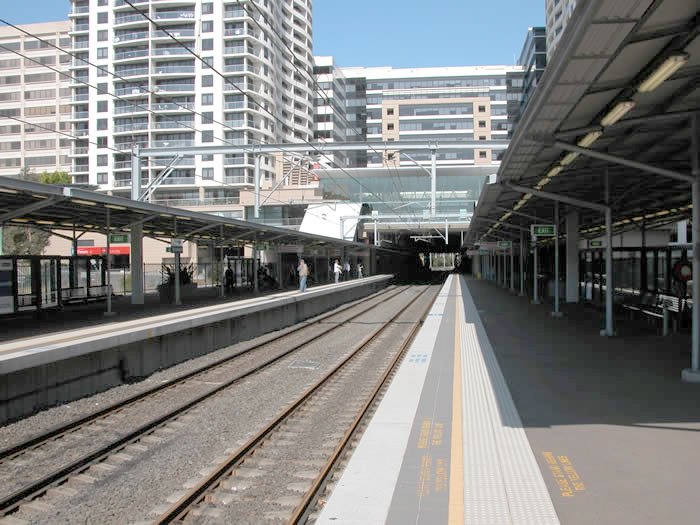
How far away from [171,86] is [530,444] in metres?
75.0

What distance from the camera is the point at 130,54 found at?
241 ft

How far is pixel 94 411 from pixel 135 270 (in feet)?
40.8

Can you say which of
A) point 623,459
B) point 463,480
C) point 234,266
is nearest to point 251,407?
point 463,480

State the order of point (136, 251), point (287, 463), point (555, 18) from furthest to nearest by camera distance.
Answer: point (555, 18) < point (136, 251) < point (287, 463)

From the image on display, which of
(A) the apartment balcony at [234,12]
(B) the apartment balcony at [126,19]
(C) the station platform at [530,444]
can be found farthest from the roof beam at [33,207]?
(B) the apartment balcony at [126,19]

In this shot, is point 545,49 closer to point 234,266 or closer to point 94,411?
point 234,266

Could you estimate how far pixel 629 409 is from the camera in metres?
6.65

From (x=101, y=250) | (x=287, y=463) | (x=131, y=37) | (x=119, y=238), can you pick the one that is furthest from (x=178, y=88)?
(x=287, y=463)

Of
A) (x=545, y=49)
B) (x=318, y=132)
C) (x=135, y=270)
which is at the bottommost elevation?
(x=135, y=270)

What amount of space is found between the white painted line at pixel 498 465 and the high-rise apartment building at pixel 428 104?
9150 cm

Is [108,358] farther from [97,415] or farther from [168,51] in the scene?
[168,51]

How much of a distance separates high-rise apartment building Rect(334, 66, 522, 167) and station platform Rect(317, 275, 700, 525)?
8978cm

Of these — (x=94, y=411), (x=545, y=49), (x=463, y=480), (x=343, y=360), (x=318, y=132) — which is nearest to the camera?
(x=463, y=480)

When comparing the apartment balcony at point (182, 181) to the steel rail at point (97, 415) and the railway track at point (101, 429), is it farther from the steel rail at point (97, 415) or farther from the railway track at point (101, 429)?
the railway track at point (101, 429)
